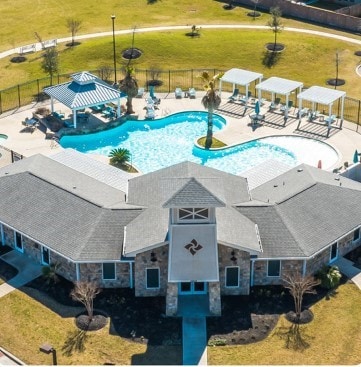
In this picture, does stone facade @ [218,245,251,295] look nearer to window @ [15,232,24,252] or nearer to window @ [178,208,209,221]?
window @ [178,208,209,221]

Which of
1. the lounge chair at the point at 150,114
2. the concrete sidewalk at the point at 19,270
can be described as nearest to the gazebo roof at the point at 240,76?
the lounge chair at the point at 150,114

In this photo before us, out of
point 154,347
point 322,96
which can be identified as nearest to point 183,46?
point 322,96

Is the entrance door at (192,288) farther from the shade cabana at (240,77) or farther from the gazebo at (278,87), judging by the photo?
the shade cabana at (240,77)

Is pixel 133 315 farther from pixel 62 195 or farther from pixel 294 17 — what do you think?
pixel 294 17

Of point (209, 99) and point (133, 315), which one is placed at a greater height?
point (209, 99)

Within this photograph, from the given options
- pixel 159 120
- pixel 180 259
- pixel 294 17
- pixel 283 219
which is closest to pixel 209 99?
pixel 159 120

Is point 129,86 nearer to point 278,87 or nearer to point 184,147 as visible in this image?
point 184,147
